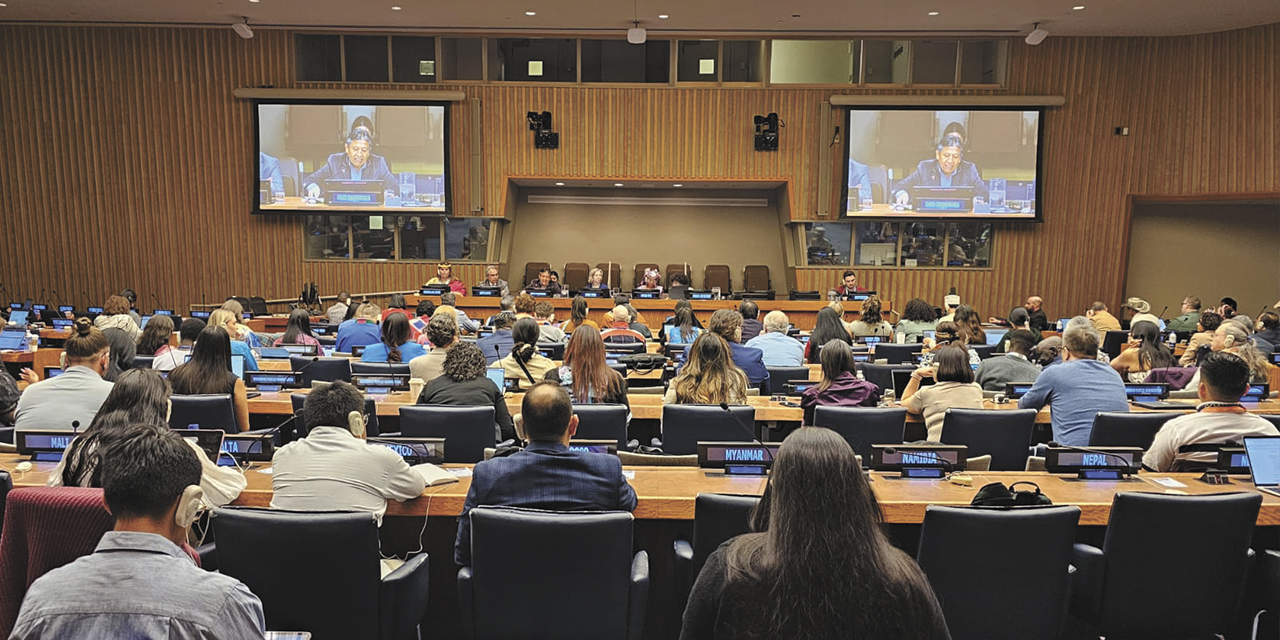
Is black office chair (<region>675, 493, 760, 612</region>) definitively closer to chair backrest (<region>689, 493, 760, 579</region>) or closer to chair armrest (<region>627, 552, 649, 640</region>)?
chair backrest (<region>689, 493, 760, 579</region>)

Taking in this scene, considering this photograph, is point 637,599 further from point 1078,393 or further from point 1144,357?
point 1144,357

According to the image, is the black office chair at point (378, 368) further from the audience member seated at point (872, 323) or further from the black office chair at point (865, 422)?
the audience member seated at point (872, 323)

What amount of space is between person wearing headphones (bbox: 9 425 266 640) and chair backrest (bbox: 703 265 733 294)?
1339 cm

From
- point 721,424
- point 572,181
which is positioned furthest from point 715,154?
point 721,424

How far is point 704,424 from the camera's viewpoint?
399 cm

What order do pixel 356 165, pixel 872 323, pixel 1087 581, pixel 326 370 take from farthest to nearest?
pixel 356 165, pixel 872 323, pixel 326 370, pixel 1087 581

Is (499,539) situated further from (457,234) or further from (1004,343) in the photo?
(457,234)

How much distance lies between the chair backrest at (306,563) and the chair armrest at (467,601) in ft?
0.78

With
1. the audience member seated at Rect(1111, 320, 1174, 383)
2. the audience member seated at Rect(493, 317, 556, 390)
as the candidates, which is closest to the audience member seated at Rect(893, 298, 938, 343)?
the audience member seated at Rect(1111, 320, 1174, 383)

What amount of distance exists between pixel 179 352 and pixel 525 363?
2313 millimetres

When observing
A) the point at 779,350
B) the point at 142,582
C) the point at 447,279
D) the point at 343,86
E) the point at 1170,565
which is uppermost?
the point at 343,86

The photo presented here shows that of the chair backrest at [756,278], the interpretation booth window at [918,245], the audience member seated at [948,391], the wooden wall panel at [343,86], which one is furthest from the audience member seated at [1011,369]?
the chair backrest at [756,278]

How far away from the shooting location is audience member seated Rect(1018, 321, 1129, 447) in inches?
170

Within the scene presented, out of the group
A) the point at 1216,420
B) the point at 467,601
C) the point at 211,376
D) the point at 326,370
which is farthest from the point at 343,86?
the point at 1216,420
